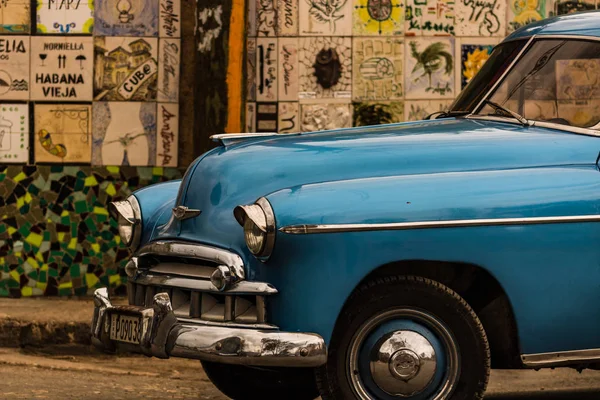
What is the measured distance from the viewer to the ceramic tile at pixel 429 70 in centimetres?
1050

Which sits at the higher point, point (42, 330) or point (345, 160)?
point (345, 160)

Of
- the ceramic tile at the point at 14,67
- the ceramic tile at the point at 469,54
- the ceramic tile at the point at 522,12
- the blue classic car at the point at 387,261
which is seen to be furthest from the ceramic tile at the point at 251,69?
the blue classic car at the point at 387,261

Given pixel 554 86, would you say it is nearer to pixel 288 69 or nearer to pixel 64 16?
pixel 288 69

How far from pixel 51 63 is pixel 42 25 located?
280mm

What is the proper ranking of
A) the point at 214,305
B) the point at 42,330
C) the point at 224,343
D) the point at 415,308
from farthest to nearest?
1. the point at 42,330
2. the point at 214,305
3. the point at 415,308
4. the point at 224,343

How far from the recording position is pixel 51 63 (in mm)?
10453

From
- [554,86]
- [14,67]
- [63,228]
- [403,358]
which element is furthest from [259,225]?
[14,67]

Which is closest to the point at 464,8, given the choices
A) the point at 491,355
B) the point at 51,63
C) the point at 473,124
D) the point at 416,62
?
the point at 416,62

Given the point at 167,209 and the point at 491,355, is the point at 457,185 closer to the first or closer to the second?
the point at 491,355

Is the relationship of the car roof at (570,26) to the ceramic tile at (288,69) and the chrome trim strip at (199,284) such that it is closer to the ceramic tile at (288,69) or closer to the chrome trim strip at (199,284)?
the chrome trim strip at (199,284)

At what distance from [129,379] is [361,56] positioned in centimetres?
330

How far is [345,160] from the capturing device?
6.03 metres

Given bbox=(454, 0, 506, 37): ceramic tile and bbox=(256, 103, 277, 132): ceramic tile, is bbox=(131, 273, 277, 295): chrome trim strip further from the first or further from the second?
bbox=(454, 0, 506, 37): ceramic tile

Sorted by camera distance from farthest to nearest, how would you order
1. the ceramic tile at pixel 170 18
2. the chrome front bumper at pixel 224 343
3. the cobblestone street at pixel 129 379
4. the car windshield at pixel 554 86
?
1. the ceramic tile at pixel 170 18
2. the cobblestone street at pixel 129 379
3. the car windshield at pixel 554 86
4. the chrome front bumper at pixel 224 343
